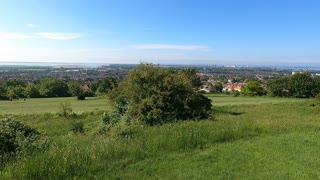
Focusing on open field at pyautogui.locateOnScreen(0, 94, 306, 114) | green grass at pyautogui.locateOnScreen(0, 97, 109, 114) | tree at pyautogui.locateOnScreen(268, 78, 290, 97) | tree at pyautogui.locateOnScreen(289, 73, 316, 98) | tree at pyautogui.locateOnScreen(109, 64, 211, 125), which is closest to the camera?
tree at pyautogui.locateOnScreen(109, 64, 211, 125)

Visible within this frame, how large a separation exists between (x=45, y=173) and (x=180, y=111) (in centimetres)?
1030

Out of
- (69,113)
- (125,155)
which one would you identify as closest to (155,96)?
(125,155)

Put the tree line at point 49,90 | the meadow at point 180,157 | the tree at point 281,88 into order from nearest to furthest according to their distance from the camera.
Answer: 1. the meadow at point 180,157
2. the tree at point 281,88
3. the tree line at point 49,90

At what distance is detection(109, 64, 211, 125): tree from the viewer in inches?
620

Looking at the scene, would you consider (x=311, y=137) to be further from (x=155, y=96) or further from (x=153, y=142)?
(x=155, y=96)

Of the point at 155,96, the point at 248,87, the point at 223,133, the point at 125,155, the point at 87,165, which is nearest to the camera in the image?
the point at 87,165

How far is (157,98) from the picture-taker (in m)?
16.1

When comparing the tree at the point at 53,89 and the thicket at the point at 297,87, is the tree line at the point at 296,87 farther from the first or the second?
the tree at the point at 53,89

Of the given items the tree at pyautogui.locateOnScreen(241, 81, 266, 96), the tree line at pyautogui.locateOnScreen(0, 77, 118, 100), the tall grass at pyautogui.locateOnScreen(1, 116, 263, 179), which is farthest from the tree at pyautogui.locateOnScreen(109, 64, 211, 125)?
the tree at pyautogui.locateOnScreen(241, 81, 266, 96)

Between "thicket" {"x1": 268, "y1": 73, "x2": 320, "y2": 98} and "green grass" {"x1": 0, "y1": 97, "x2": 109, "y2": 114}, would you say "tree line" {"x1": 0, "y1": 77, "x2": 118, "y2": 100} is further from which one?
"thicket" {"x1": 268, "y1": 73, "x2": 320, "y2": 98}

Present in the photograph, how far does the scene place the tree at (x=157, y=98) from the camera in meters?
15.7

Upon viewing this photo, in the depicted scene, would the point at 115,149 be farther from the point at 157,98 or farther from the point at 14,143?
the point at 157,98

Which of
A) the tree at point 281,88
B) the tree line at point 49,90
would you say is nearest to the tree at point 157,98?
the tree line at point 49,90

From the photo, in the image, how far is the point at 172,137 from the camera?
9.42 meters
